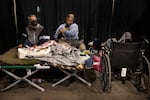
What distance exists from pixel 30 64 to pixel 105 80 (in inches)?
44.1

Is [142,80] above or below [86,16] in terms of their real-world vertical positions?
below

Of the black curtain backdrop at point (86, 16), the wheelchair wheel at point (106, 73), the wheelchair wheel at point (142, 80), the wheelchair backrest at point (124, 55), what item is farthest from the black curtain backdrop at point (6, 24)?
the wheelchair wheel at point (142, 80)

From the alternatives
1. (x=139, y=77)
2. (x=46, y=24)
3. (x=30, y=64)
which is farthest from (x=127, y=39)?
(x=30, y=64)

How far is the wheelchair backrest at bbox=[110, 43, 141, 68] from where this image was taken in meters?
2.93

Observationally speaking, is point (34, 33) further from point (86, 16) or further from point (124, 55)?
point (124, 55)

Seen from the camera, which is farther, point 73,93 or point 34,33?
point 34,33

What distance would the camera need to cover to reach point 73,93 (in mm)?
3008

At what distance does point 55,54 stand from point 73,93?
642mm

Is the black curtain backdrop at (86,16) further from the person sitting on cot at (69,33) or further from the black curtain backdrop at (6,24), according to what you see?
the person sitting on cot at (69,33)

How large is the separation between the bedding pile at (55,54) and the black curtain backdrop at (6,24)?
1.14m

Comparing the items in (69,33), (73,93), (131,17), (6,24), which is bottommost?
(73,93)

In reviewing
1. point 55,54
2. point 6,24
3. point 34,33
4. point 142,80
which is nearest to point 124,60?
point 142,80

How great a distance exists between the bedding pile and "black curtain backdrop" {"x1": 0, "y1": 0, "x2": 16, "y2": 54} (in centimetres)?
114

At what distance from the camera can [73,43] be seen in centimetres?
371
